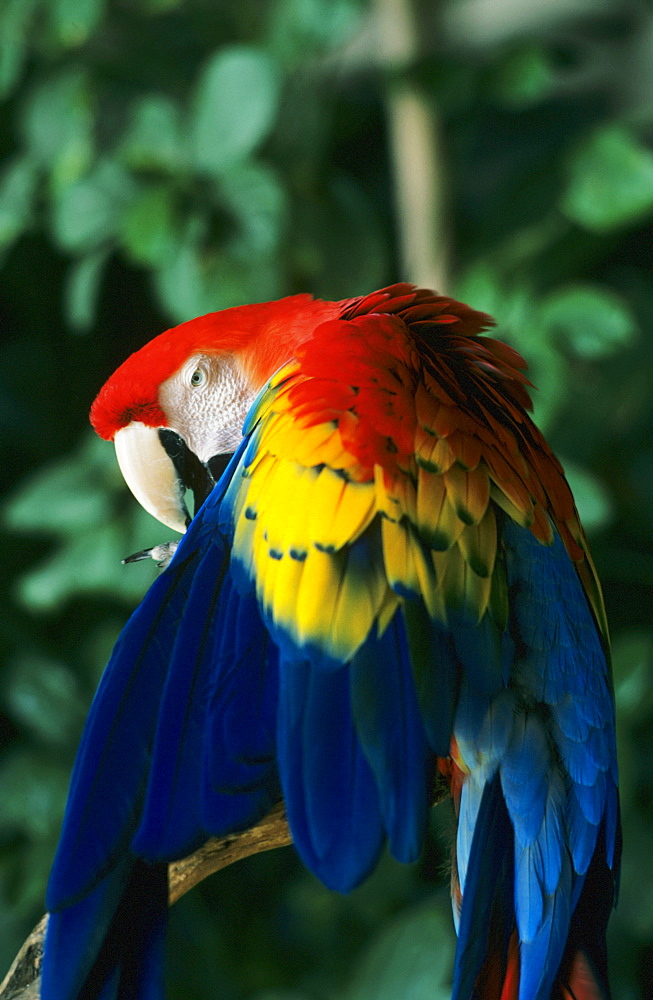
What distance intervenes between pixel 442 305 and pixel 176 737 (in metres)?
0.24

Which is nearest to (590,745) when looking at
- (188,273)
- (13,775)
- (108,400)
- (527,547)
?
(527,547)

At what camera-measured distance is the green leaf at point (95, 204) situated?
86 centimetres

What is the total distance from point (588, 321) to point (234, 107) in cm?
36

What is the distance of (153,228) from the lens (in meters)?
0.82

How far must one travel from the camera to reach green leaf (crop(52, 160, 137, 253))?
2.81ft

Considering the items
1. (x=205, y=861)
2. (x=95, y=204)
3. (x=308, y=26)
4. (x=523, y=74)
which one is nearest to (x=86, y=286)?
(x=95, y=204)

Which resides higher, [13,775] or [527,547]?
[527,547]

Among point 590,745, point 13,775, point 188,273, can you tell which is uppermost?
point 188,273

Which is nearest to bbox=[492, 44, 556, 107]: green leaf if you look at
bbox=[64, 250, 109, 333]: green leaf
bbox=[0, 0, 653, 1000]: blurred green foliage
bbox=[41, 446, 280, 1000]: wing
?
bbox=[0, 0, 653, 1000]: blurred green foliage

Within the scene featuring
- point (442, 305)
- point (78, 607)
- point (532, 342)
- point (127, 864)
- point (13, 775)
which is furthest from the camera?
point (78, 607)

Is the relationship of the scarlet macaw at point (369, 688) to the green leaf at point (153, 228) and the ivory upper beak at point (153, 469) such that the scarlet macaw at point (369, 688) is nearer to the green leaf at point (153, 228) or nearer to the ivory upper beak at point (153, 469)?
the ivory upper beak at point (153, 469)

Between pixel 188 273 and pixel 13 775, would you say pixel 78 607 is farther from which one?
pixel 188 273

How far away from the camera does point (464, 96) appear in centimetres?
85

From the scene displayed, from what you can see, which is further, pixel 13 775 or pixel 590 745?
pixel 13 775
